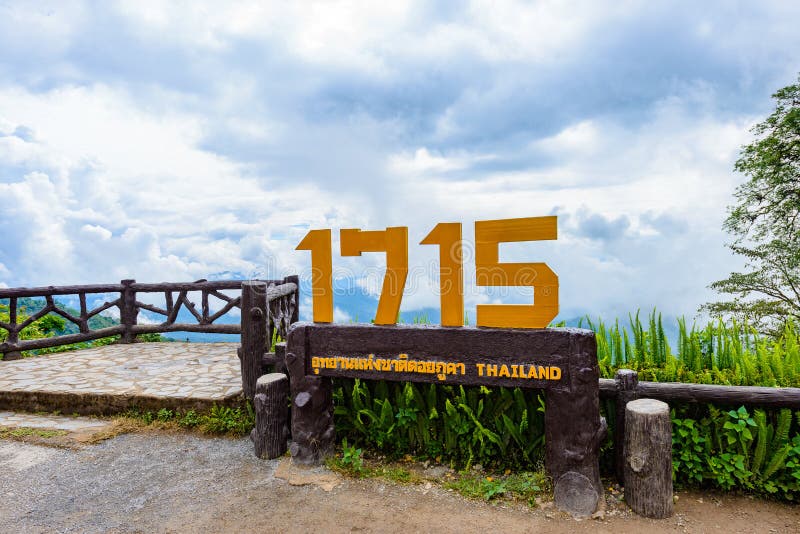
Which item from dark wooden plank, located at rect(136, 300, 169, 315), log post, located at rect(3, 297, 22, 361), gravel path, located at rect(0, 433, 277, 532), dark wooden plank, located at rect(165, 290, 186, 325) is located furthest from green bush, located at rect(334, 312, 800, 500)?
log post, located at rect(3, 297, 22, 361)

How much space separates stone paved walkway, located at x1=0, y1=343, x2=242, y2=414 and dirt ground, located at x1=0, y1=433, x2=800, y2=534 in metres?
1.19

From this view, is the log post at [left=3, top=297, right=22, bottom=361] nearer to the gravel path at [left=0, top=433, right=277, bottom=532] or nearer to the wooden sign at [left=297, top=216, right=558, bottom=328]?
the gravel path at [left=0, top=433, right=277, bottom=532]

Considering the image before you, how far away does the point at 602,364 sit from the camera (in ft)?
16.5

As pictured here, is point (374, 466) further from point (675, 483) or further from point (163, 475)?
point (675, 483)

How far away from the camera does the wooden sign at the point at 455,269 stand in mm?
4211

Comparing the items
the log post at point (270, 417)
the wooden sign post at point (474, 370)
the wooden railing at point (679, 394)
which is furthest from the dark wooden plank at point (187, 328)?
the wooden railing at point (679, 394)

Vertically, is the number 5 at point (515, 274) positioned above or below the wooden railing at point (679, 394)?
above

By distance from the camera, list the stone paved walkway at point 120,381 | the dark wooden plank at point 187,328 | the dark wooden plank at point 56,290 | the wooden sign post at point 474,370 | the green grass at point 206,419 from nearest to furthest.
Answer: the wooden sign post at point 474,370 → the green grass at point 206,419 → the stone paved walkway at point 120,381 → the dark wooden plank at point 56,290 → the dark wooden plank at point 187,328

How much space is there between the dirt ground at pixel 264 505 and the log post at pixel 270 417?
0.45 ft

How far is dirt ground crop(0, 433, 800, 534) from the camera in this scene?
13.0 feet

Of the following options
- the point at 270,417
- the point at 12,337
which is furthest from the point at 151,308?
the point at 270,417

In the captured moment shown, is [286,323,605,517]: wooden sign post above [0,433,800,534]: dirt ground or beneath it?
above

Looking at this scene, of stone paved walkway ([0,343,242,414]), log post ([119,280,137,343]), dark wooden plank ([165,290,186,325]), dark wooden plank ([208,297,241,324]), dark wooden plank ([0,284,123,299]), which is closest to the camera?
stone paved walkway ([0,343,242,414])

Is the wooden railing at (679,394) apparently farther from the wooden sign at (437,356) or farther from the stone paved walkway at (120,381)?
the stone paved walkway at (120,381)
